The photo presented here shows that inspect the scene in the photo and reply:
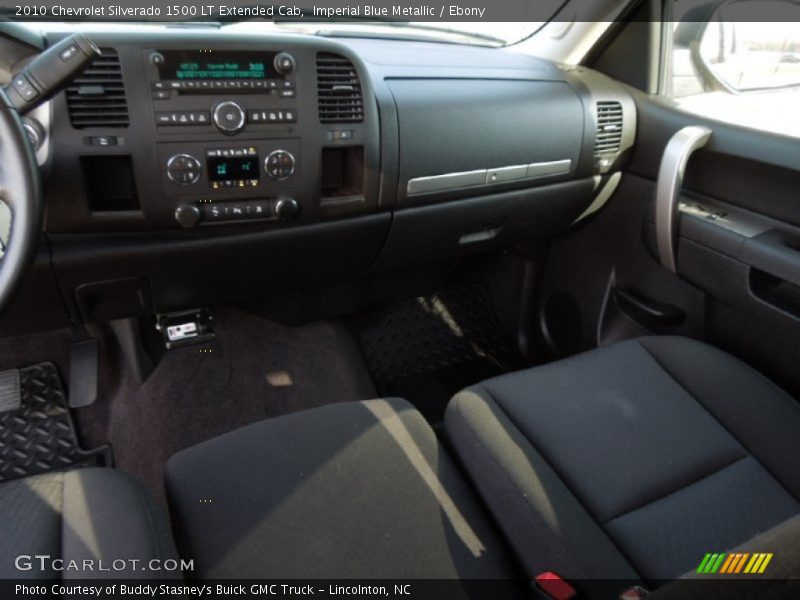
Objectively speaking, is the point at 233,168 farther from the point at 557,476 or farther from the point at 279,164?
the point at 557,476

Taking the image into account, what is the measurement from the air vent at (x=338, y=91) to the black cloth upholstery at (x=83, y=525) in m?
0.84

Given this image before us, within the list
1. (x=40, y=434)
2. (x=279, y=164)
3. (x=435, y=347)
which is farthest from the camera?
(x=435, y=347)

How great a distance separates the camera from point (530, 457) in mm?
1124

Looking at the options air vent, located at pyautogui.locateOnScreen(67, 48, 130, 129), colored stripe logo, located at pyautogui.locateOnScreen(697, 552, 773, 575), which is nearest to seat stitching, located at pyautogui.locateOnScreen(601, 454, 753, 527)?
colored stripe logo, located at pyautogui.locateOnScreen(697, 552, 773, 575)

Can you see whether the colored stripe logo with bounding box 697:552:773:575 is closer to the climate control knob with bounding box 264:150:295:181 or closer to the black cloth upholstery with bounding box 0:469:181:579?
the black cloth upholstery with bounding box 0:469:181:579

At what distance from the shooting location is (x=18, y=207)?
0.92 meters

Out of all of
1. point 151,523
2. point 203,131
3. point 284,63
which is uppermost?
point 284,63

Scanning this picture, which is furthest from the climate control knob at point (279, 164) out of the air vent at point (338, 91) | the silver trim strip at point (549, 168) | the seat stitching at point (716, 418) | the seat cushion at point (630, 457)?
the seat stitching at point (716, 418)

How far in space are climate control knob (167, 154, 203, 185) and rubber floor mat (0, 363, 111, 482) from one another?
0.84 metres

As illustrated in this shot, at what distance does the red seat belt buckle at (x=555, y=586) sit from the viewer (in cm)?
89

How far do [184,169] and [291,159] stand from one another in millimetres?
224

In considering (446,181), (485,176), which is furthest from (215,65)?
(485,176)

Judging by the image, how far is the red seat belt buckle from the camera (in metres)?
0.89

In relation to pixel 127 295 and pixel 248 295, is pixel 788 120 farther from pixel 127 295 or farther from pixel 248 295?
pixel 127 295
